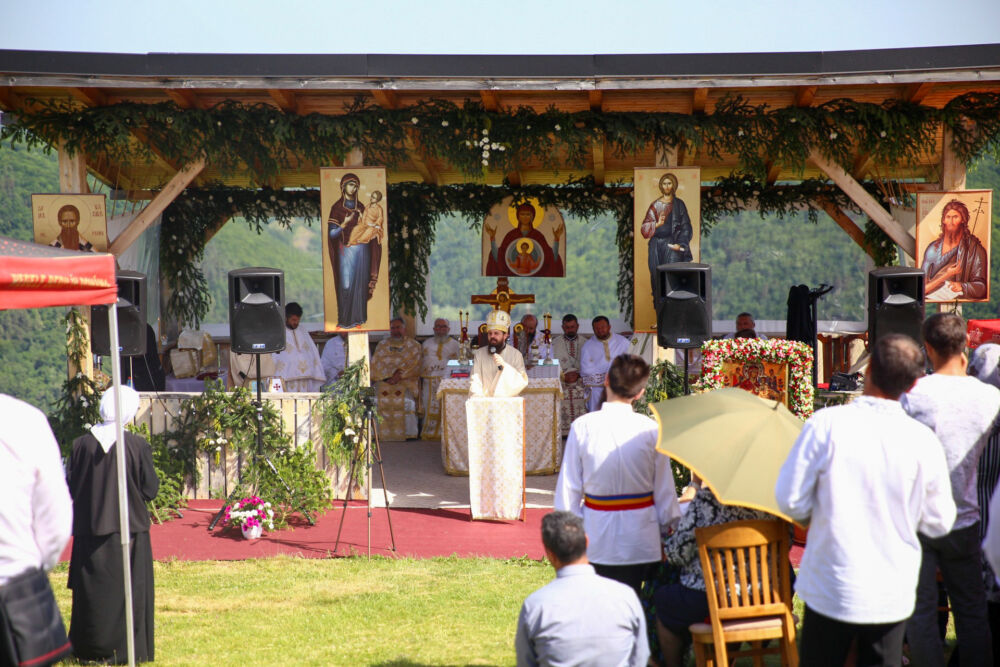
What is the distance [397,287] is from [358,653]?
8.61 m

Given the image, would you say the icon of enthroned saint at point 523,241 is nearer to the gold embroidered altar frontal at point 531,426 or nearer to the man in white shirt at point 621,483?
the gold embroidered altar frontal at point 531,426

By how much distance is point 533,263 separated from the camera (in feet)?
45.1

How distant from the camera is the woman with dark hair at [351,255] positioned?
9.23m

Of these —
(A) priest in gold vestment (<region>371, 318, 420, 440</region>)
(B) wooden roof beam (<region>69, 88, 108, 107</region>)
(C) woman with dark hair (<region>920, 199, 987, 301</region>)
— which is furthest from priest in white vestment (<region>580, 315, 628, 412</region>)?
(B) wooden roof beam (<region>69, 88, 108, 107</region>)

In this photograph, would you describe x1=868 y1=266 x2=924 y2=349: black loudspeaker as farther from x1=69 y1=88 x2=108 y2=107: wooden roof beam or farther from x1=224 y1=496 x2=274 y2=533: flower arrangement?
x1=69 y1=88 x2=108 y2=107: wooden roof beam

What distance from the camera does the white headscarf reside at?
5.18 m

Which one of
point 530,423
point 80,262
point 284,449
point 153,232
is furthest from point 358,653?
point 153,232

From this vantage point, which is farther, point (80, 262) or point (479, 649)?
point (479, 649)

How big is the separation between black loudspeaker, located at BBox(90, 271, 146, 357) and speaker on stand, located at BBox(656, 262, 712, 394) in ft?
15.0

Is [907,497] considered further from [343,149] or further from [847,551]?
[343,149]

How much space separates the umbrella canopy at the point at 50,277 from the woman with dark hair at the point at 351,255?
4576 mm

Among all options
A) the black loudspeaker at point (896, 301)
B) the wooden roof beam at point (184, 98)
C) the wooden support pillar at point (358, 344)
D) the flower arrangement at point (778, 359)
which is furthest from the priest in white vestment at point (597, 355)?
the wooden roof beam at point (184, 98)

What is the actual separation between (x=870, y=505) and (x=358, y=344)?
6.44m

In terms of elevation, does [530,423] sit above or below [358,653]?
above
